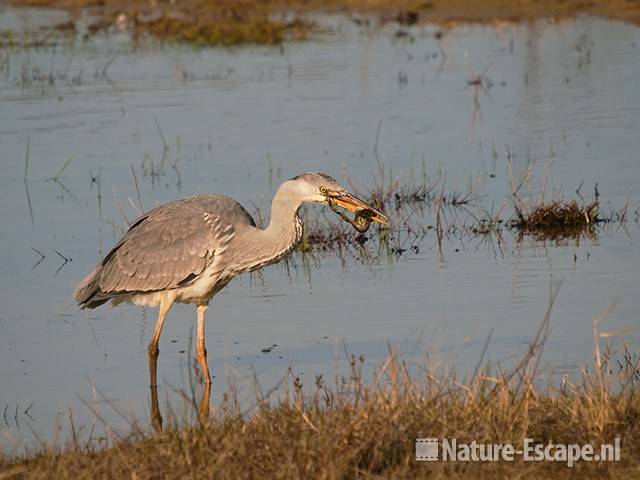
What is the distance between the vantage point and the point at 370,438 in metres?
5.68

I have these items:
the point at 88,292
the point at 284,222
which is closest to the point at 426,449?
the point at 284,222

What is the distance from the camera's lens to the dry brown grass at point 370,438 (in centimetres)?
558

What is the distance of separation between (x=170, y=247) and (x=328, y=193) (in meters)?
1.20

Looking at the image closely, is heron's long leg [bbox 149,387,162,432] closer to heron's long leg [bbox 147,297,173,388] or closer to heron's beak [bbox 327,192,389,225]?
heron's long leg [bbox 147,297,173,388]

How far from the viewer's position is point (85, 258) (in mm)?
11555

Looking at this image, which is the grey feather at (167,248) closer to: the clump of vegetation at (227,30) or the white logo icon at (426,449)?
the white logo icon at (426,449)

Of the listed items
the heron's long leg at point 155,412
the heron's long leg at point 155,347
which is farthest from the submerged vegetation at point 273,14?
the heron's long leg at point 155,412

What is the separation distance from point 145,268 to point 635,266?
3.77m

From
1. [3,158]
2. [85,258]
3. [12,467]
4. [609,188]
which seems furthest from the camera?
[3,158]

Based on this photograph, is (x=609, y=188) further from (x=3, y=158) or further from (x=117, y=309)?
(x=3, y=158)

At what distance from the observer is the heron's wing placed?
339 inches

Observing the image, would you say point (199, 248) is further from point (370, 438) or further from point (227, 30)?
point (227, 30)

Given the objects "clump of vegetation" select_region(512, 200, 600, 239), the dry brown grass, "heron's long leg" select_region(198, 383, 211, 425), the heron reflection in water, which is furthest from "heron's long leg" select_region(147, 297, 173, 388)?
"clump of vegetation" select_region(512, 200, 600, 239)

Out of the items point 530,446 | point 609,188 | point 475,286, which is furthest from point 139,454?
point 609,188
